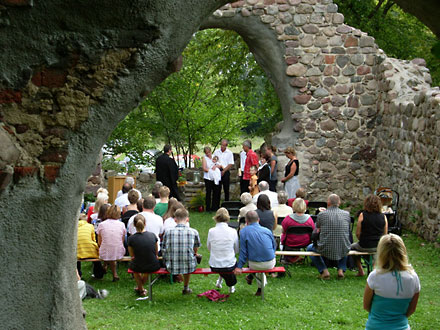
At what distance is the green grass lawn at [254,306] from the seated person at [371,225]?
0.54m

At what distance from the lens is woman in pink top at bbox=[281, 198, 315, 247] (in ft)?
27.7

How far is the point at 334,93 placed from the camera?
44.4ft

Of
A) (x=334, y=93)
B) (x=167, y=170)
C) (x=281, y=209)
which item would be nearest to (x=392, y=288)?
(x=281, y=209)

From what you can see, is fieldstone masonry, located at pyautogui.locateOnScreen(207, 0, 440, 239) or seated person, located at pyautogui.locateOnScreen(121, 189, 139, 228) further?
fieldstone masonry, located at pyautogui.locateOnScreen(207, 0, 440, 239)

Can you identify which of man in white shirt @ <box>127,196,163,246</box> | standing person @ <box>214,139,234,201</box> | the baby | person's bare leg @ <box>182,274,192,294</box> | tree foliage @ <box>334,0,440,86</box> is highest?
tree foliage @ <box>334,0,440,86</box>

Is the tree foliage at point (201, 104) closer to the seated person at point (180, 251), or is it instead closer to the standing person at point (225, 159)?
the standing person at point (225, 159)

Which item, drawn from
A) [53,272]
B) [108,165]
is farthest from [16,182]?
[108,165]

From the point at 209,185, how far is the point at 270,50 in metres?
3.44

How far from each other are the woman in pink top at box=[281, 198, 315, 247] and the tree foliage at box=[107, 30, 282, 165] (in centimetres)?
869

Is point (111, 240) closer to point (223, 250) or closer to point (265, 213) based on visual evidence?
point (223, 250)

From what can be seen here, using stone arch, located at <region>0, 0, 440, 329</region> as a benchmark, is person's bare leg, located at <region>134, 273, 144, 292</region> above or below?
below

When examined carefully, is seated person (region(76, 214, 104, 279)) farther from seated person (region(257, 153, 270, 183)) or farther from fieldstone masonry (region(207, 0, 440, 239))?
fieldstone masonry (region(207, 0, 440, 239))

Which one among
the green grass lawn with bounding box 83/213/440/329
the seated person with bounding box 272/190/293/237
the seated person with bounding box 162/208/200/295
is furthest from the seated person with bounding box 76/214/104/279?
the seated person with bounding box 272/190/293/237

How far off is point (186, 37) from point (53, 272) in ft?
5.66
